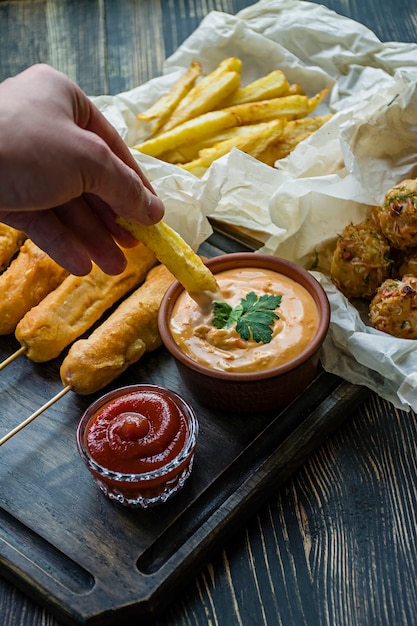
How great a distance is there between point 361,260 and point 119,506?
4.51ft

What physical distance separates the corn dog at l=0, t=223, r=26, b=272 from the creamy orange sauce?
945 millimetres

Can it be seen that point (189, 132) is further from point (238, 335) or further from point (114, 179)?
point (114, 179)

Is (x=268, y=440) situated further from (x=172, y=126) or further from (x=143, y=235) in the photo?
(x=172, y=126)

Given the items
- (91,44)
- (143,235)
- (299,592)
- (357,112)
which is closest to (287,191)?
(357,112)

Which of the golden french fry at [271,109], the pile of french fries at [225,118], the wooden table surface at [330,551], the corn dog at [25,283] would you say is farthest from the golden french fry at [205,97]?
the wooden table surface at [330,551]

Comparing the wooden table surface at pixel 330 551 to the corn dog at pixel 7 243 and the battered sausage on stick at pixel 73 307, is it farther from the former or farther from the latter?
the corn dog at pixel 7 243

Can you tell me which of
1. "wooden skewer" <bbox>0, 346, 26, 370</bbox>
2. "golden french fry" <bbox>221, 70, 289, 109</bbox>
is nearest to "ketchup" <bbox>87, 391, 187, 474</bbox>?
"wooden skewer" <bbox>0, 346, 26, 370</bbox>

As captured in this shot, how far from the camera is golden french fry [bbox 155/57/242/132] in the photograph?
405 centimetres

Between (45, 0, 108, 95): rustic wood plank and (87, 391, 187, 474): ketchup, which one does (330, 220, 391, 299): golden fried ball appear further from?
(45, 0, 108, 95): rustic wood plank

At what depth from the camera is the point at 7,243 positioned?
360 centimetres

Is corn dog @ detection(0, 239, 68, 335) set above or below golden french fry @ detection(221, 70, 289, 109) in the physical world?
below

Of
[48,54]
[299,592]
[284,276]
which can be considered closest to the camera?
[299,592]

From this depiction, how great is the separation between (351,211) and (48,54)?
2.55 metres

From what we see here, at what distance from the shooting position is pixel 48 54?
5.04m
